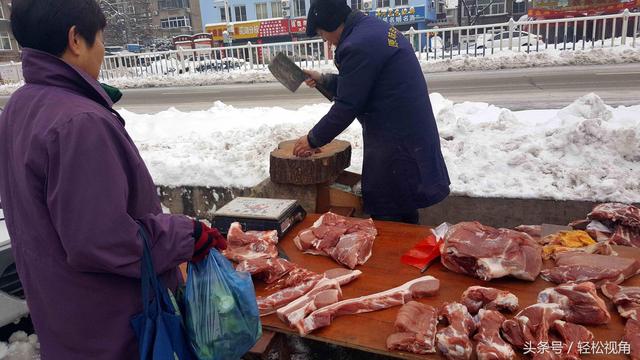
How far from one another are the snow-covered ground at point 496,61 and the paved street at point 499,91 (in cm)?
80

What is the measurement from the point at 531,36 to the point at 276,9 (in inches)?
1075

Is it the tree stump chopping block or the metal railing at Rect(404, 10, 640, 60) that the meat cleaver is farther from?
the metal railing at Rect(404, 10, 640, 60)

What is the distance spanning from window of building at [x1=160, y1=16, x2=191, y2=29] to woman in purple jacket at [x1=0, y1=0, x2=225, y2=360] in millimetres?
56460

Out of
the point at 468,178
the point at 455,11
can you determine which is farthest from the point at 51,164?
the point at 455,11

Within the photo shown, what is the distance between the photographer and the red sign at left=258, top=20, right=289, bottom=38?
3628cm

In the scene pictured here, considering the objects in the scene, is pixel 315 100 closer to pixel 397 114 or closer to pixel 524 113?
pixel 524 113

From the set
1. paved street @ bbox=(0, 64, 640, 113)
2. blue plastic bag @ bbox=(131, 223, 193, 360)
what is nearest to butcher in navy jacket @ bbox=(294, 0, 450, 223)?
blue plastic bag @ bbox=(131, 223, 193, 360)

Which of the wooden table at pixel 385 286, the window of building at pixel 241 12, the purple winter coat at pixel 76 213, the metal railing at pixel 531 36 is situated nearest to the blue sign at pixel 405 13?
the window of building at pixel 241 12

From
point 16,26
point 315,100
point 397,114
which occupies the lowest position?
point 315,100

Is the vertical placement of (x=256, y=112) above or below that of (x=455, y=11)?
below

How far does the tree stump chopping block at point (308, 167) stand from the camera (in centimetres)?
391

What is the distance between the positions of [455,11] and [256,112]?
38426 mm

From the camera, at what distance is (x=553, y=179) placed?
14.8 ft

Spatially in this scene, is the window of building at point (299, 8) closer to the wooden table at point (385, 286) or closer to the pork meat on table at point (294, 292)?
the wooden table at point (385, 286)
